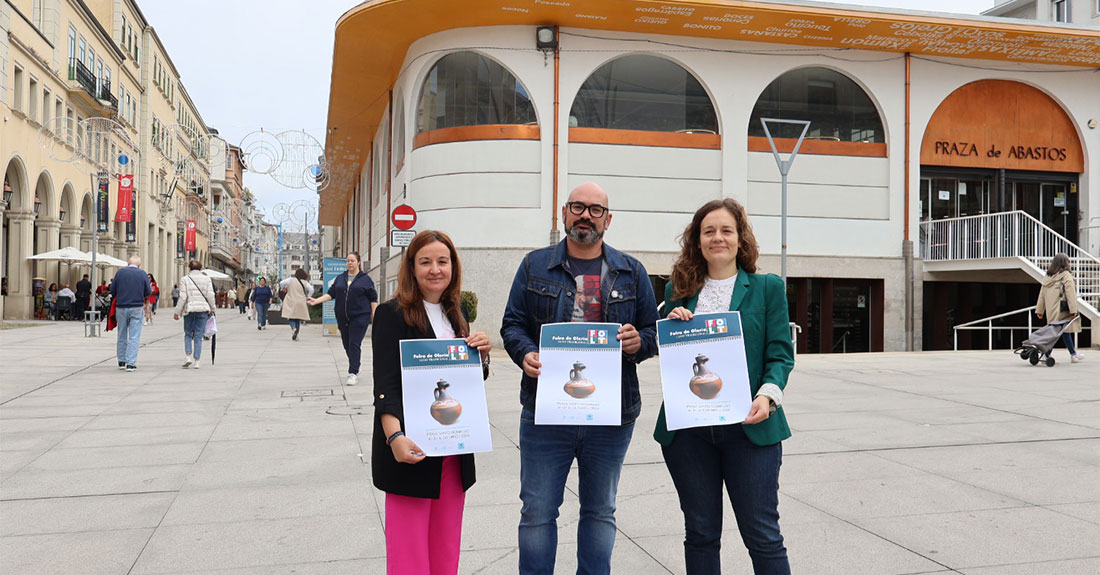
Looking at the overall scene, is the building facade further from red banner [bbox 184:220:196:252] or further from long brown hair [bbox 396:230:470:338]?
long brown hair [bbox 396:230:470:338]

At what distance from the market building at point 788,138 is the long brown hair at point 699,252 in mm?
15501

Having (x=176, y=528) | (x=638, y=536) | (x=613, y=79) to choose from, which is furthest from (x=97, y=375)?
(x=613, y=79)

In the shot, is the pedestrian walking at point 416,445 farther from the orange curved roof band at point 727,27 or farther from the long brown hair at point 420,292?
the orange curved roof band at point 727,27

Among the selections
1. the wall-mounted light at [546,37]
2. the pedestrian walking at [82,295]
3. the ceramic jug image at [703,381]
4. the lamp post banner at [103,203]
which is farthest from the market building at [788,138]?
the lamp post banner at [103,203]

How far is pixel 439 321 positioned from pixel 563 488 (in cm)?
80

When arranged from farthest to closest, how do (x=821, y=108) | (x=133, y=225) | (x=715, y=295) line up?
(x=133, y=225)
(x=821, y=108)
(x=715, y=295)

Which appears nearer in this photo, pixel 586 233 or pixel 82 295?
pixel 586 233

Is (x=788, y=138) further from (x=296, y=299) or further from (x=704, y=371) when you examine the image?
(x=704, y=371)

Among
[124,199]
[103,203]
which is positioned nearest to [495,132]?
[124,199]

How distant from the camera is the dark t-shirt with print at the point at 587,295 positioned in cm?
310

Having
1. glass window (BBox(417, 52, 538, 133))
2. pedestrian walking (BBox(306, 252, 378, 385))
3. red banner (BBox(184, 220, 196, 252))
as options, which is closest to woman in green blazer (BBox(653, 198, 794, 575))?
pedestrian walking (BBox(306, 252, 378, 385))

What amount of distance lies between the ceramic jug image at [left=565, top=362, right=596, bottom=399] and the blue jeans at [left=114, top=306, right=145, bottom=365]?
11515 mm

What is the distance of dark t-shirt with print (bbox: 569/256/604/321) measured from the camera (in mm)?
3102

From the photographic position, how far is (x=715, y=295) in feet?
9.94
